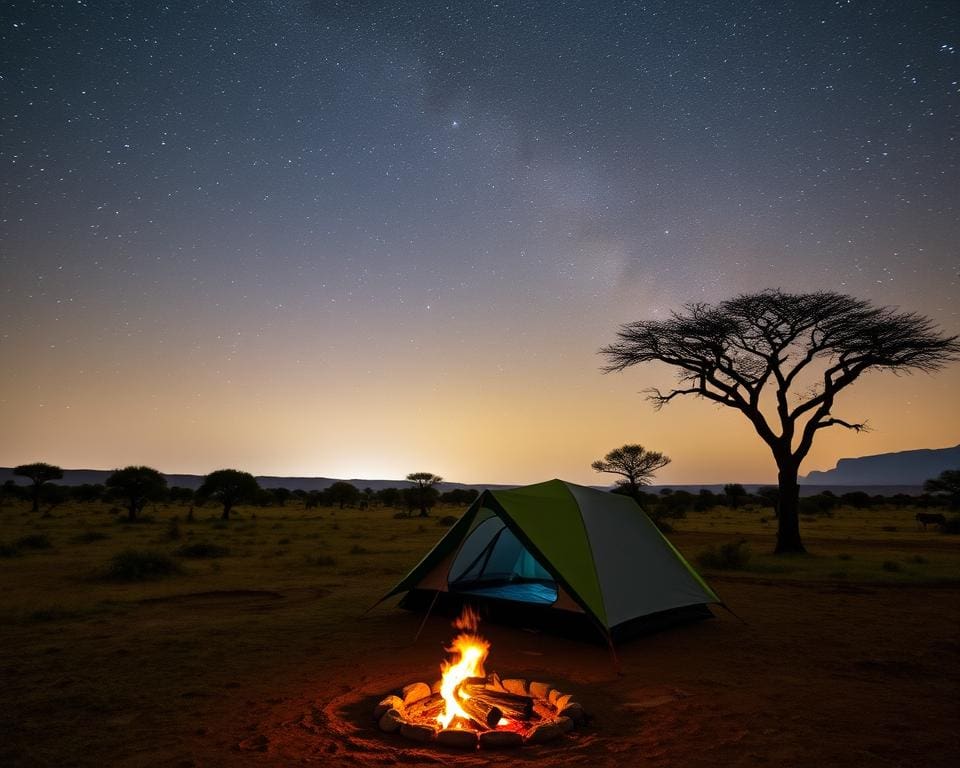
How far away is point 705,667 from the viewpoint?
7.27 metres

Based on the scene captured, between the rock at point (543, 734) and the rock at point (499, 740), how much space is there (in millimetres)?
88

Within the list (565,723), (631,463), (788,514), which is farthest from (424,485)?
(565,723)

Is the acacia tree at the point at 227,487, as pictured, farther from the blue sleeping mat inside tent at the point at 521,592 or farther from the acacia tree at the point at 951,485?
the acacia tree at the point at 951,485

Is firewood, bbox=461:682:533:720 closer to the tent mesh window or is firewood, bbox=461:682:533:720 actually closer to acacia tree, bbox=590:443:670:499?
the tent mesh window

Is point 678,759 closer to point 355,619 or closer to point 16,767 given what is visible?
Result: point 16,767

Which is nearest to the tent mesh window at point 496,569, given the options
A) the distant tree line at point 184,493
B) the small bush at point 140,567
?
the small bush at point 140,567

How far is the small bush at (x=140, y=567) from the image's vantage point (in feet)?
45.8

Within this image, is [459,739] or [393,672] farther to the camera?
[393,672]

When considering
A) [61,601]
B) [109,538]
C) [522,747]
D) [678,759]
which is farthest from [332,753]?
[109,538]

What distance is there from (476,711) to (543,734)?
67 centimetres

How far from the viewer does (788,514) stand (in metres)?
18.9

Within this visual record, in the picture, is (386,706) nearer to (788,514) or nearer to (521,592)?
(521,592)

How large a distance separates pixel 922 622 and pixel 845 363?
1160 cm

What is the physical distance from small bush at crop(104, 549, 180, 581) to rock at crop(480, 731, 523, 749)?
12.3 metres
